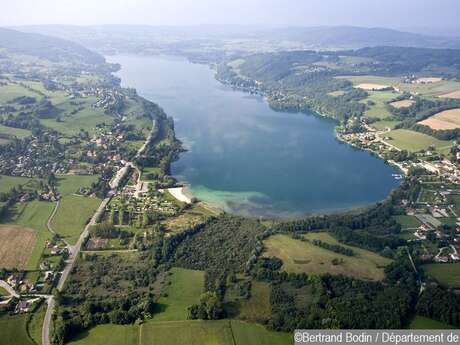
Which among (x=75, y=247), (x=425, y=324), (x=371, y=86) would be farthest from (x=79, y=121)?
(x=371, y=86)

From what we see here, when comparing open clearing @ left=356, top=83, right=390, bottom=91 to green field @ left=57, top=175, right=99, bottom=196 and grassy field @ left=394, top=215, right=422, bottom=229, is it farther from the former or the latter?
green field @ left=57, top=175, right=99, bottom=196

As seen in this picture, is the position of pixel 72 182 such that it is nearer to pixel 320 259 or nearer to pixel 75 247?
pixel 75 247

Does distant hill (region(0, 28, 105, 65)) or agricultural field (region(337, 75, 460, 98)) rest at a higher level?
distant hill (region(0, 28, 105, 65))

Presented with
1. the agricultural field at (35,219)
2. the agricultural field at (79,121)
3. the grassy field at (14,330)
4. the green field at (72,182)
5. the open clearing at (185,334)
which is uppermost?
the agricultural field at (79,121)

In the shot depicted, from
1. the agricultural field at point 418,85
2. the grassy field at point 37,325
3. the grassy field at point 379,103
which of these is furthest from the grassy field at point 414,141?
the grassy field at point 37,325

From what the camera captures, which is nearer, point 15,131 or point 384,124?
point 15,131

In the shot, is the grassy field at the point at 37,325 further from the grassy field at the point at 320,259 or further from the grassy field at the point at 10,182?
the grassy field at the point at 10,182

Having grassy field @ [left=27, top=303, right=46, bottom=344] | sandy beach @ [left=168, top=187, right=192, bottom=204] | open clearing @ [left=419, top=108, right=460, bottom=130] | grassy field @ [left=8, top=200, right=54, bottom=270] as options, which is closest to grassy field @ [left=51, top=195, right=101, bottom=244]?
grassy field @ [left=8, top=200, right=54, bottom=270]
